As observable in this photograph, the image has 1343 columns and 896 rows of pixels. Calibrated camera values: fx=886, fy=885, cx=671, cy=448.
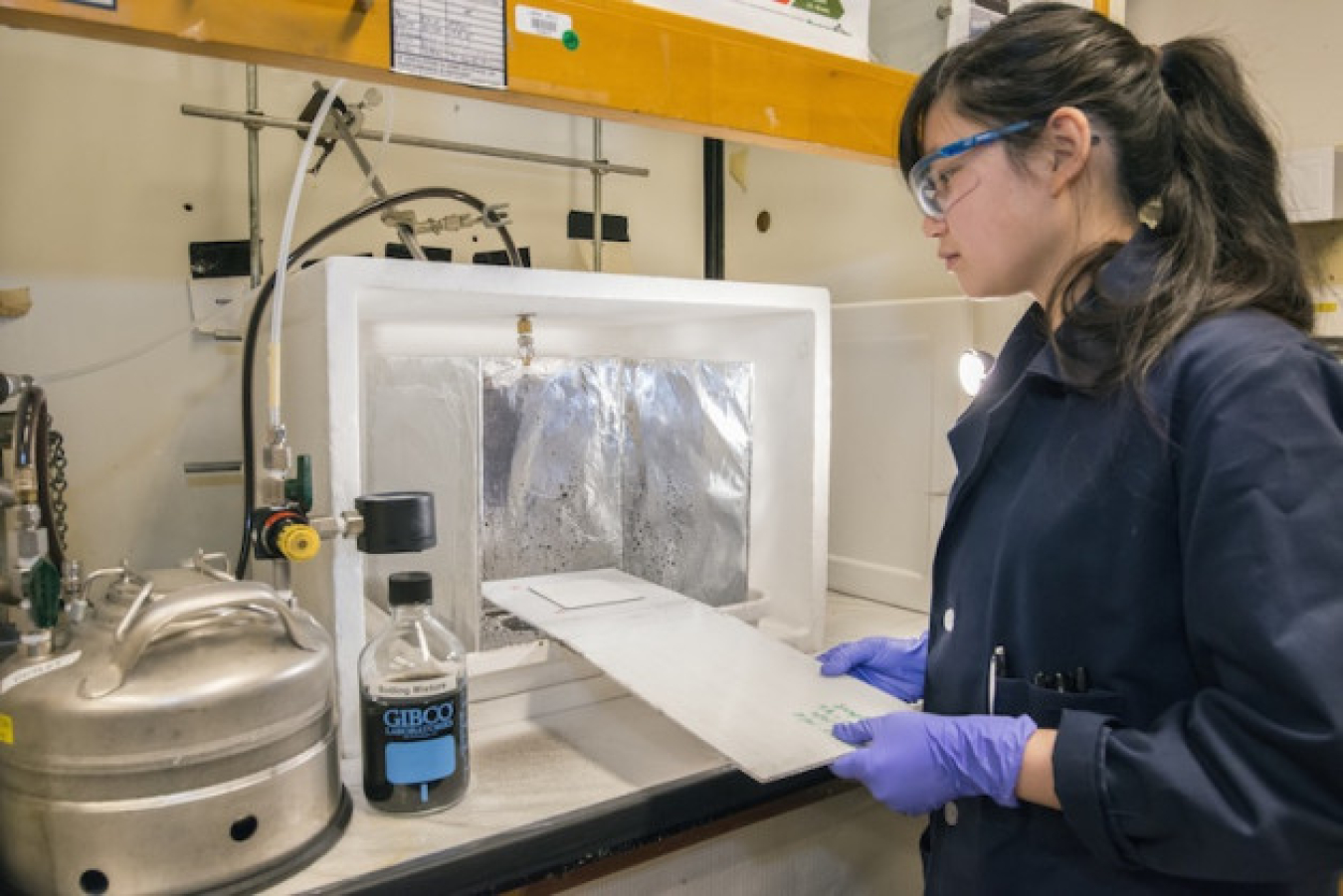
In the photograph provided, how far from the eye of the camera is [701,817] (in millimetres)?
875

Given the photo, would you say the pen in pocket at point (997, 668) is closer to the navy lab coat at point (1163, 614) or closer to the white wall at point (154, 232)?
the navy lab coat at point (1163, 614)

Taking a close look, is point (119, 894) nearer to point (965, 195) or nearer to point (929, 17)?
point (965, 195)

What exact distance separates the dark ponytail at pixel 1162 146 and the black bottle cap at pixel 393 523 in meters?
0.61

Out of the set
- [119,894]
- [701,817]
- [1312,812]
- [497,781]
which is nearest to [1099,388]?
[1312,812]

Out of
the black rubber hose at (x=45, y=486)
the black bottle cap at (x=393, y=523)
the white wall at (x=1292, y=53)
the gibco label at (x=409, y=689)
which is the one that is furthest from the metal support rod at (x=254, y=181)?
the white wall at (x=1292, y=53)

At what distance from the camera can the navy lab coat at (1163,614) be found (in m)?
0.58

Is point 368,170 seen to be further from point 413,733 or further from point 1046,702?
point 1046,702

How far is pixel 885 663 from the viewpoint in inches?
41.3

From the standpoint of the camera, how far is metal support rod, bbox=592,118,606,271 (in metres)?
1.80

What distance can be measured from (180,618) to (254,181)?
39.4 inches

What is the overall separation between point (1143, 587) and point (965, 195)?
378mm

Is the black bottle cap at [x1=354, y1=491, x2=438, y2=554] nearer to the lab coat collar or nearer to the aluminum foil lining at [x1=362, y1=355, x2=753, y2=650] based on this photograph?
the aluminum foil lining at [x1=362, y1=355, x2=753, y2=650]

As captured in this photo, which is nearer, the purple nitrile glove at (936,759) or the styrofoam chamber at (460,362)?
the purple nitrile glove at (936,759)

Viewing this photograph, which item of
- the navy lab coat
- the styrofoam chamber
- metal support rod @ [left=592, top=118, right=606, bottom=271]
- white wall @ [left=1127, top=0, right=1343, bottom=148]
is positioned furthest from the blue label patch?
white wall @ [left=1127, top=0, right=1343, bottom=148]
